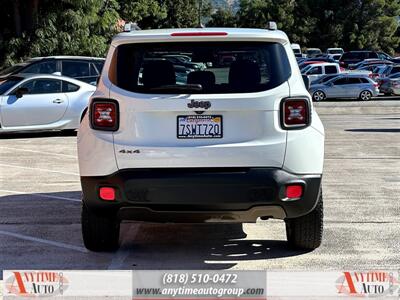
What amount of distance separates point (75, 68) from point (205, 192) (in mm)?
12242

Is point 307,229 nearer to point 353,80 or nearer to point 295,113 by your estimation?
point 295,113

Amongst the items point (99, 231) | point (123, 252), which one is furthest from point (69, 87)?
point (99, 231)

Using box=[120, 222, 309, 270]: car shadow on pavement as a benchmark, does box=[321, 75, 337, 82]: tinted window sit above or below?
below

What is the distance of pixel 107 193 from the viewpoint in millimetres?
5348

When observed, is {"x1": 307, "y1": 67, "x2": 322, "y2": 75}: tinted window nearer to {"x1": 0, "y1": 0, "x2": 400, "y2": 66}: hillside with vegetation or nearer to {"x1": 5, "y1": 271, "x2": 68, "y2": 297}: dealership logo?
{"x1": 0, "y1": 0, "x2": 400, "y2": 66}: hillside with vegetation

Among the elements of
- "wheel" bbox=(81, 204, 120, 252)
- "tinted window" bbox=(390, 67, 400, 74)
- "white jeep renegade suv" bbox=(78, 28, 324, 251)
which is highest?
"white jeep renegade suv" bbox=(78, 28, 324, 251)

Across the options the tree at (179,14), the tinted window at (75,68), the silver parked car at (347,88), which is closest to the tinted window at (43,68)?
the tinted window at (75,68)

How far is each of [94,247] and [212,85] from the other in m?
1.84

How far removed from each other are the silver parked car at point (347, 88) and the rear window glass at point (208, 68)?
25.9 metres

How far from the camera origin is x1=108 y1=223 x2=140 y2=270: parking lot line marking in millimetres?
5738

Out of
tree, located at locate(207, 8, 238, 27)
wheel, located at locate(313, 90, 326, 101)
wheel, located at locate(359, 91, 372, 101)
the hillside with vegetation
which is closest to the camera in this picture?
the hillside with vegetation

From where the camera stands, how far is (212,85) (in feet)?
17.7

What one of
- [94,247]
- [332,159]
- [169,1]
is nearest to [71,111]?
[332,159]

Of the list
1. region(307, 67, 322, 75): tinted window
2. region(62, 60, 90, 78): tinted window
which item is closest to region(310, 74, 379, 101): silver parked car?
→ region(307, 67, 322, 75): tinted window
